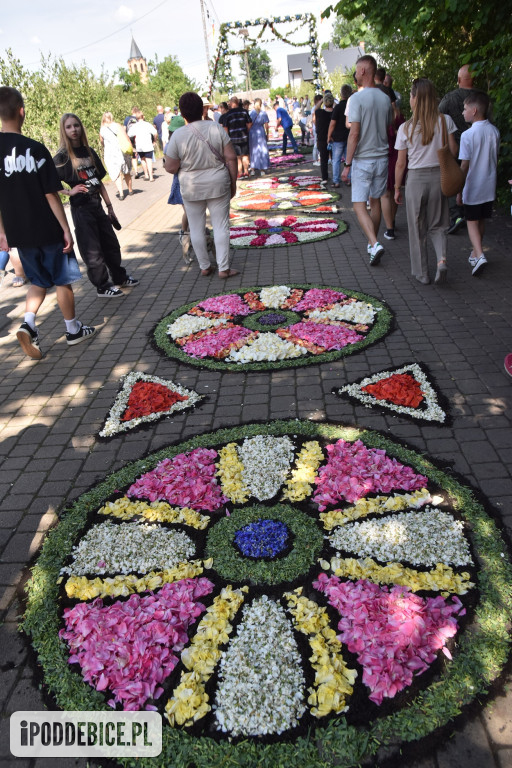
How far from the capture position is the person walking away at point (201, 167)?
21.8 ft

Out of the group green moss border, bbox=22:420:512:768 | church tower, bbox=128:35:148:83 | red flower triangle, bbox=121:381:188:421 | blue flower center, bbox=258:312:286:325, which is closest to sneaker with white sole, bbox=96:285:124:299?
blue flower center, bbox=258:312:286:325

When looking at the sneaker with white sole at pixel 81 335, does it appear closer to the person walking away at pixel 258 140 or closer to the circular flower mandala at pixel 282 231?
the circular flower mandala at pixel 282 231

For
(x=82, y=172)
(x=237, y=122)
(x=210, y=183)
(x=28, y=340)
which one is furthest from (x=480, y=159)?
(x=237, y=122)

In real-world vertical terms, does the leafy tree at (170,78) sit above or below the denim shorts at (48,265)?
above

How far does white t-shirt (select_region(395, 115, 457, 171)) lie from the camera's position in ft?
19.2

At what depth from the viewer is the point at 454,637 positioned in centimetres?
242

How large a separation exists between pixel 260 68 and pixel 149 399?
14634cm

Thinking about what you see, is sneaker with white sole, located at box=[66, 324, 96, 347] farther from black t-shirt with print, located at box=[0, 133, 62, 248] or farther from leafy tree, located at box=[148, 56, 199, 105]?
leafy tree, located at box=[148, 56, 199, 105]

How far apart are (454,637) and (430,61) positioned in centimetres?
1249

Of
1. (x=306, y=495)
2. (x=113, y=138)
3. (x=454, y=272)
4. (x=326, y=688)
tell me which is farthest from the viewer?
(x=113, y=138)

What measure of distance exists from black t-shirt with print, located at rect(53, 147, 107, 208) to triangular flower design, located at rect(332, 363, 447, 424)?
4.01 metres

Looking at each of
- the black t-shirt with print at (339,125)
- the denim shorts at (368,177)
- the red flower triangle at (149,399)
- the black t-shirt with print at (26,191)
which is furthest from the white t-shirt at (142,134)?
the red flower triangle at (149,399)

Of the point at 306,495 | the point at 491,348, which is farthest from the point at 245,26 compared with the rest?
the point at 306,495

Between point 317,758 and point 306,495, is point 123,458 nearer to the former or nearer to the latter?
point 306,495
